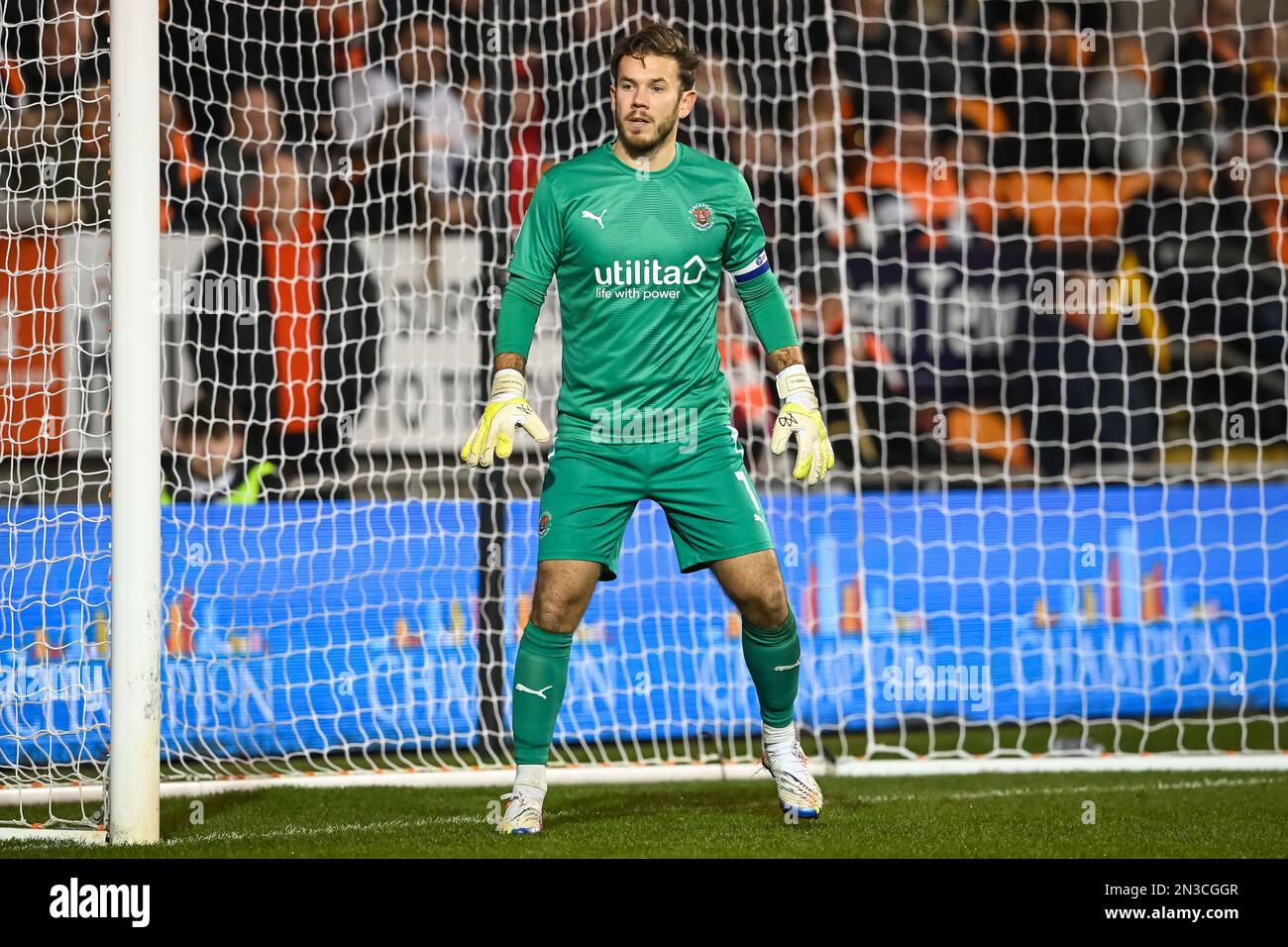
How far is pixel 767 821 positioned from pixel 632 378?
4.12 feet

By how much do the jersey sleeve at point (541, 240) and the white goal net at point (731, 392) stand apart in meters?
1.96

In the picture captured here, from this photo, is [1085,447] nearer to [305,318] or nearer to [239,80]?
[305,318]

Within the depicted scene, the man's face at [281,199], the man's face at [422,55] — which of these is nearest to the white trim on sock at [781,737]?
the man's face at [281,199]

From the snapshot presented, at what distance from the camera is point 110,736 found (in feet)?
12.6

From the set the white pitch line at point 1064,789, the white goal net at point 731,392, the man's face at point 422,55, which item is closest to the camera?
the white pitch line at point 1064,789

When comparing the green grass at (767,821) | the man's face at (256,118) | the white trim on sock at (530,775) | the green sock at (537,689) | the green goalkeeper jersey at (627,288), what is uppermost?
the man's face at (256,118)

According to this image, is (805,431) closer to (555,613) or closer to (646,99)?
(555,613)

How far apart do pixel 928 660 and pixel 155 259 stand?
370 cm

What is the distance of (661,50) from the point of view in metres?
3.84

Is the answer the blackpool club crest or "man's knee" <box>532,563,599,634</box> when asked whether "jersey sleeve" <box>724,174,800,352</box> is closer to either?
the blackpool club crest

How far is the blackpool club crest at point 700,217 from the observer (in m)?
3.90

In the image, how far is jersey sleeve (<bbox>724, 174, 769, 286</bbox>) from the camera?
13.0ft

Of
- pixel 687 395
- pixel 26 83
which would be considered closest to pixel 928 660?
pixel 687 395

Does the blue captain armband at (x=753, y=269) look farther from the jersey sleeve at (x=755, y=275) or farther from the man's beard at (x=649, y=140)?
the man's beard at (x=649, y=140)
